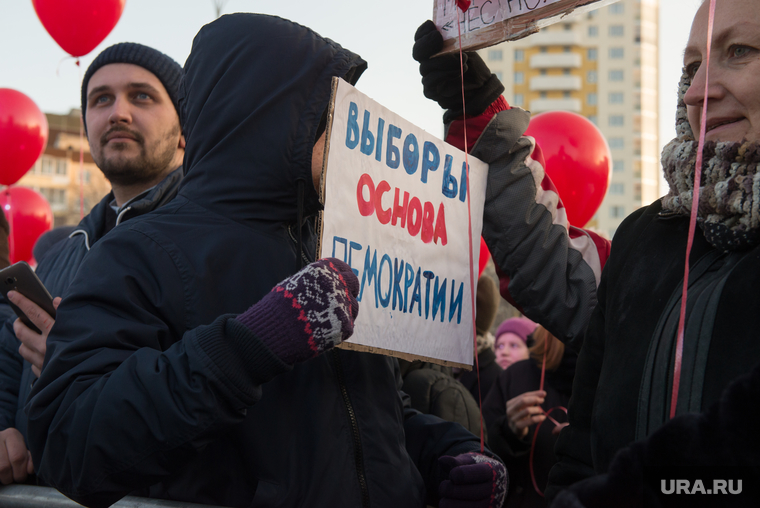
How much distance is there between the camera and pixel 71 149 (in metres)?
48.4

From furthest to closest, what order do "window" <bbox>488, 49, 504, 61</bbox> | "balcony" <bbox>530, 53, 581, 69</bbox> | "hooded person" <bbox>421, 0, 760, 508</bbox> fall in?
"balcony" <bbox>530, 53, 581, 69</bbox> → "window" <bbox>488, 49, 504, 61</bbox> → "hooded person" <bbox>421, 0, 760, 508</bbox>

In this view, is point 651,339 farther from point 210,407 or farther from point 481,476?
point 210,407

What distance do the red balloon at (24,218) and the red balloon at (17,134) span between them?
1123mm

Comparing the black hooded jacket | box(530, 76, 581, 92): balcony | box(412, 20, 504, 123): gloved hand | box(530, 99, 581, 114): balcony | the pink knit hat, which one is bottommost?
the black hooded jacket

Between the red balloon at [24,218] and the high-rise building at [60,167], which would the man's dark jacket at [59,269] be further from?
the high-rise building at [60,167]

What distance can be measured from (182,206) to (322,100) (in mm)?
442

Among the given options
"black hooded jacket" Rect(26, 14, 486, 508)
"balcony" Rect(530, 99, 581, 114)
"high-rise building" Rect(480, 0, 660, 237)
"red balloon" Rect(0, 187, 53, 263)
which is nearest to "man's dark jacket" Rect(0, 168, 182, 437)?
"black hooded jacket" Rect(26, 14, 486, 508)

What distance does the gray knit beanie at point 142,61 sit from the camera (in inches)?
112

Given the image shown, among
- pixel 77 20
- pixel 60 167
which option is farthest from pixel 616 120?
pixel 77 20

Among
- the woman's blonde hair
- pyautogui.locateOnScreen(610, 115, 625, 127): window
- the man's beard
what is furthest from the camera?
pyautogui.locateOnScreen(610, 115, 625, 127): window

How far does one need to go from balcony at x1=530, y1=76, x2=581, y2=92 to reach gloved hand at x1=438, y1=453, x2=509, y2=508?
203 ft

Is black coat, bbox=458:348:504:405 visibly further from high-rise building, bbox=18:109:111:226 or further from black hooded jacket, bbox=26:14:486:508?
high-rise building, bbox=18:109:111:226

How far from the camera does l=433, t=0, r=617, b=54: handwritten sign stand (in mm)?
1804

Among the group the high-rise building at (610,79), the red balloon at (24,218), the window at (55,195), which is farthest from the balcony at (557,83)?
the red balloon at (24,218)
